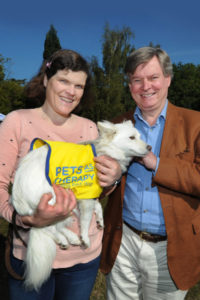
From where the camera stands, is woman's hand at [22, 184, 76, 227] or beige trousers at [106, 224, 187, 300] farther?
beige trousers at [106, 224, 187, 300]

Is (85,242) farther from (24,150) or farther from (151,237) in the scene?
(24,150)

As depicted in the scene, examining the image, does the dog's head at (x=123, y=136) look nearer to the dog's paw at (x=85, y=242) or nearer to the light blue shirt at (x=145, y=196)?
the light blue shirt at (x=145, y=196)

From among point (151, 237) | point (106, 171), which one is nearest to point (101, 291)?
point (151, 237)

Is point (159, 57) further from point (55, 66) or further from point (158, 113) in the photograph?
point (55, 66)

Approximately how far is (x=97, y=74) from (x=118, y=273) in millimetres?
25445

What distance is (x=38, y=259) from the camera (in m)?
2.08

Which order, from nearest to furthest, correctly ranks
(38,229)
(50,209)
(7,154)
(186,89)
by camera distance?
1. (50,209)
2. (7,154)
3. (38,229)
4. (186,89)

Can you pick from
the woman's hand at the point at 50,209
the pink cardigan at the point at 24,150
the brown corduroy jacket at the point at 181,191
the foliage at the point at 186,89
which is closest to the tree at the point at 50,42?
Answer: the foliage at the point at 186,89

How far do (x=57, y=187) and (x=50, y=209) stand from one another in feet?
0.81

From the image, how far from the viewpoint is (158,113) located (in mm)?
2811

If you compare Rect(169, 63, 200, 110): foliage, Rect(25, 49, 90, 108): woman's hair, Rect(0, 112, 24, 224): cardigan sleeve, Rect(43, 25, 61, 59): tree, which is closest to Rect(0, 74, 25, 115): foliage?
Rect(43, 25, 61, 59): tree

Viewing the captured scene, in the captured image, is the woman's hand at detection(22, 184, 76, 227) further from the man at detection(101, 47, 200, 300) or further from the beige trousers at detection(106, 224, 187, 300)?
the beige trousers at detection(106, 224, 187, 300)

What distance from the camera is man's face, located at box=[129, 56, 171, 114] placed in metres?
2.70

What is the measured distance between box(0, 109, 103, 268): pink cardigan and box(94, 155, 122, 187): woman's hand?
13.6 inches
